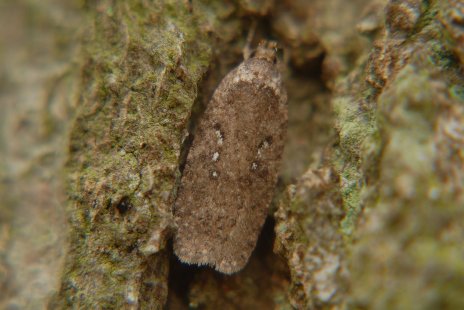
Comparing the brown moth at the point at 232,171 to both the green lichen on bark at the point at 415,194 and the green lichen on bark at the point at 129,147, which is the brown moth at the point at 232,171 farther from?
the green lichen on bark at the point at 415,194

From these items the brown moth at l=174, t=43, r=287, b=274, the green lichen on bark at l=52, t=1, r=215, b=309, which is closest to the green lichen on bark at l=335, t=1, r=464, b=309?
the brown moth at l=174, t=43, r=287, b=274

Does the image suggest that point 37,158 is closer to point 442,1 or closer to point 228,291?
point 228,291

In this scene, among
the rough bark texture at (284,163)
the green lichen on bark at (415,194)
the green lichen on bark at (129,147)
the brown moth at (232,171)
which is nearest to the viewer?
the green lichen on bark at (415,194)

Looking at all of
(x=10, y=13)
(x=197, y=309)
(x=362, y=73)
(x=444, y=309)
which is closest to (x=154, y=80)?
(x=362, y=73)

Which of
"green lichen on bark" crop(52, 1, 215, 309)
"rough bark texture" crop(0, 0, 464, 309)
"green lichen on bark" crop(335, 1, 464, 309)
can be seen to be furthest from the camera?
"green lichen on bark" crop(52, 1, 215, 309)

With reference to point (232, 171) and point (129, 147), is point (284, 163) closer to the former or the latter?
point (232, 171)

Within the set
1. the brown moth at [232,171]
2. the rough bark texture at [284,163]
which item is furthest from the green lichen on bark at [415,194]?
the brown moth at [232,171]

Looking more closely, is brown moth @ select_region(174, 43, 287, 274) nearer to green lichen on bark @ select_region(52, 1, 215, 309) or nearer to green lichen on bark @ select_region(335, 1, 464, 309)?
green lichen on bark @ select_region(52, 1, 215, 309)
